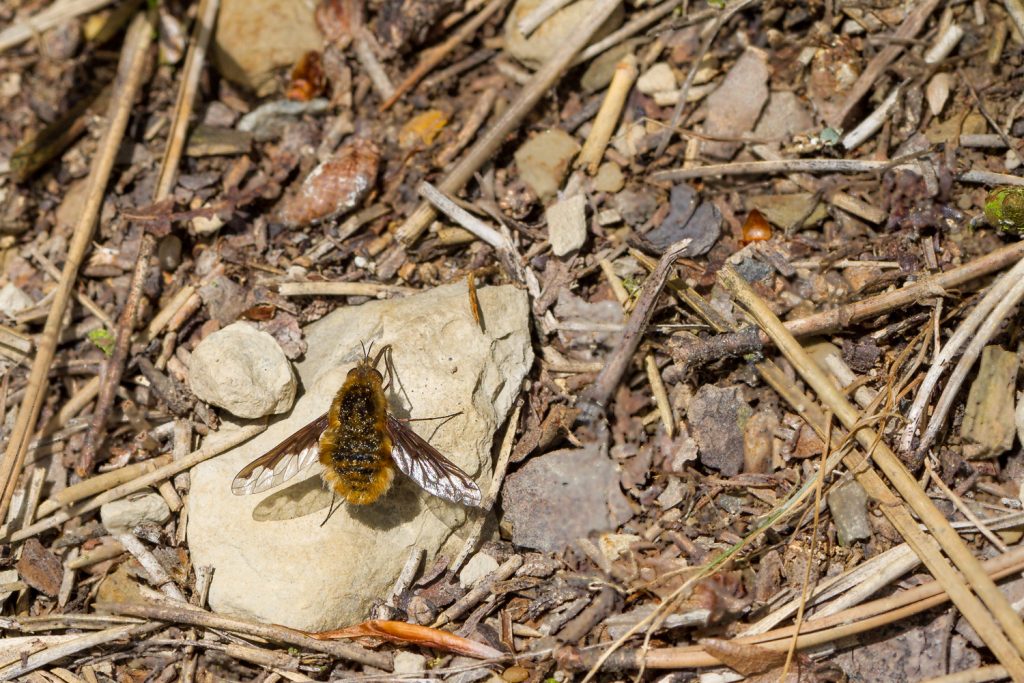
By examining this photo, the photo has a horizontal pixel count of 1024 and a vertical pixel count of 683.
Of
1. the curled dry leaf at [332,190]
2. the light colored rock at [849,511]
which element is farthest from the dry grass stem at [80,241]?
the light colored rock at [849,511]

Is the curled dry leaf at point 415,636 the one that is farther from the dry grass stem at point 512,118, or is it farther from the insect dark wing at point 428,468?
the dry grass stem at point 512,118

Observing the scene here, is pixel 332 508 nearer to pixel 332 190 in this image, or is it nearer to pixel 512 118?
pixel 332 190

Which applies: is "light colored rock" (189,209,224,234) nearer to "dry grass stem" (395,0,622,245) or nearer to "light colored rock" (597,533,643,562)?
"dry grass stem" (395,0,622,245)

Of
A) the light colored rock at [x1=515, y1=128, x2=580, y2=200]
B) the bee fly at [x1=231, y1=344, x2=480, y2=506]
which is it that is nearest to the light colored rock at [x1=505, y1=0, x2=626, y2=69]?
the light colored rock at [x1=515, y1=128, x2=580, y2=200]

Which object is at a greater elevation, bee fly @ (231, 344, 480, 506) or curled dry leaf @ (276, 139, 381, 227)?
curled dry leaf @ (276, 139, 381, 227)

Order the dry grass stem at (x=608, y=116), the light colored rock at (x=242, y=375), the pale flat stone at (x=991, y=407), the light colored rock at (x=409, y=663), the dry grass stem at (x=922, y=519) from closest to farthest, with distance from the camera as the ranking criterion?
the dry grass stem at (x=922, y=519), the light colored rock at (x=409, y=663), the pale flat stone at (x=991, y=407), the light colored rock at (x=242, y=375), the dry grass stem at (x=608, y=116)

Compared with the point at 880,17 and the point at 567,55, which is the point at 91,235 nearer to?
the point at 567,55
